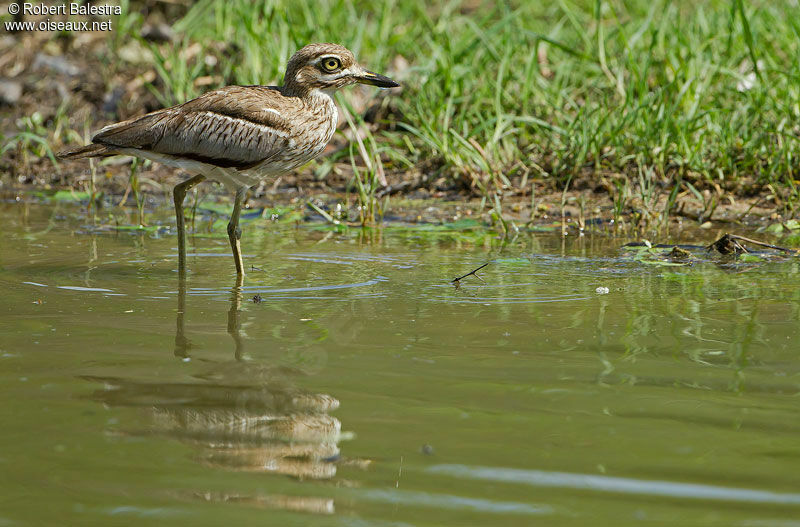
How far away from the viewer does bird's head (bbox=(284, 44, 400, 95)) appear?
18.8 feet

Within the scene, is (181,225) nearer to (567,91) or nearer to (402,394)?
(402,394)

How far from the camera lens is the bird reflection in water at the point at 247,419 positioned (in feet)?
8.80

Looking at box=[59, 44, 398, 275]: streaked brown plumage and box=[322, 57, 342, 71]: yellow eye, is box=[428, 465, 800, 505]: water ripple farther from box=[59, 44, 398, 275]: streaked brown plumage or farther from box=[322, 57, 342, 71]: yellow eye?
box=[322, 57, 342, 71]: yellow eye

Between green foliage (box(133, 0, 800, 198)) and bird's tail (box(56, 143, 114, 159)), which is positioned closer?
bird's tail (box(56, 143, 114, 159))

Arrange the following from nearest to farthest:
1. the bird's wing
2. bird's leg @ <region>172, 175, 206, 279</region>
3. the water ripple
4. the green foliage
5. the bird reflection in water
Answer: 1. the water ripple
2. the bird reflection in water
3. bird's leg @ <region>172, 175, 206, 279</region>
4. the bird's wing
5. the green foliage

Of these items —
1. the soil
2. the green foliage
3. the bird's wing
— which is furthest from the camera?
the green foliage

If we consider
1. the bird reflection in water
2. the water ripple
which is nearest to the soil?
the bird reflection in water

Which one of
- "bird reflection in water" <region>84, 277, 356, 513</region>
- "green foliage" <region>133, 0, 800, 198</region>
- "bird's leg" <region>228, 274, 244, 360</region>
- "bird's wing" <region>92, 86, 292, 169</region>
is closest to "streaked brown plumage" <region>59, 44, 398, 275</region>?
"bird's wing" <region>92, 86, 292, 169</region>

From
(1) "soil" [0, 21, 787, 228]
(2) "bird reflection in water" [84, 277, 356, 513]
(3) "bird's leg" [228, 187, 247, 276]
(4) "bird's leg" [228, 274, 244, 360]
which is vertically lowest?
(2) "bird reflection in water" [84, 277, 356, 513]

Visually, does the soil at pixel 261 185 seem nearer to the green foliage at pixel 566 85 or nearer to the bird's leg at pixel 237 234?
the green foliage at pixel 566 85

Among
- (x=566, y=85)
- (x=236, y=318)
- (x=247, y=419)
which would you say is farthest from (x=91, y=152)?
(x=566, y=85)

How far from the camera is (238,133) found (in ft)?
17.8

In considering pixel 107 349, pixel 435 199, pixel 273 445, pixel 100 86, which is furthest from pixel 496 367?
pixel 100 86

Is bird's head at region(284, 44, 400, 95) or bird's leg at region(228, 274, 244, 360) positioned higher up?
bird's head at region(284, 44, 400, 95)
